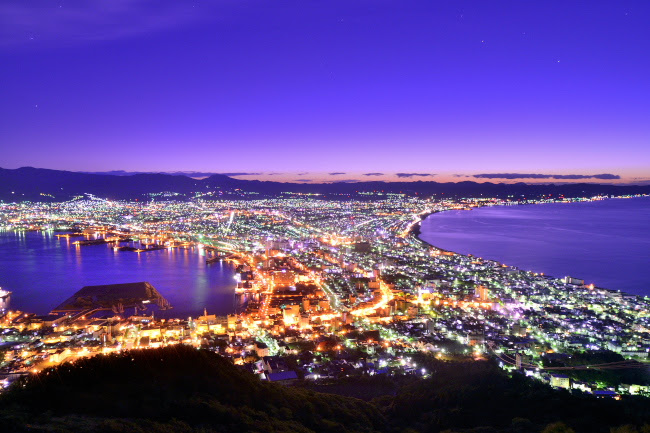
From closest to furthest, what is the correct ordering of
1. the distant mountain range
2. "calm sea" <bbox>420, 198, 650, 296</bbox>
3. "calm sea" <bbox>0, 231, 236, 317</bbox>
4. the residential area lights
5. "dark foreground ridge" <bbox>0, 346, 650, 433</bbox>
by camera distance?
"dark foreground ridge" <bbox>0, 346, 650, 433</bbox>
the residential area lights
"calm sea" <bbox>0, 231, 236, 317</bbox>
"calm sea" <bbox>420, 198, 650, 296</bbox>
the distant mountain range

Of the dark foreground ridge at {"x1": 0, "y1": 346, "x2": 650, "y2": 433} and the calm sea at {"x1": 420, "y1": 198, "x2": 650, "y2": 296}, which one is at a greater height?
the dark foreground ridge at {"x1": 0, "y1": 346, "x2": 650, "y2": 433}

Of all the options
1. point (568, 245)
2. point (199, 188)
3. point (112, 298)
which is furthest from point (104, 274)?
point (199, 188)

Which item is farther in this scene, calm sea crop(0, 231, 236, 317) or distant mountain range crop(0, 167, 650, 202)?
distant mountain range crop(0, 167, 650, 202)

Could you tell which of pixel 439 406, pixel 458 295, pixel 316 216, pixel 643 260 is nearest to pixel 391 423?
pixel 439 406

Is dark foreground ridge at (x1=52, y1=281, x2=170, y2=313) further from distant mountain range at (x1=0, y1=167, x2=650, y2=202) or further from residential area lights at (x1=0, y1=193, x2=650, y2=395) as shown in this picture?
distant mountain range at (x1=0, y1=167, x2=650, y2=202)

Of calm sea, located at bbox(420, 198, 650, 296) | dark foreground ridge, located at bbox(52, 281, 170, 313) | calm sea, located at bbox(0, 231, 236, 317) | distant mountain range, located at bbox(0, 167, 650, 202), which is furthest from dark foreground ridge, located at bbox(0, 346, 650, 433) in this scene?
distant mountain range, located at bbox(0, 167, 650, 202)

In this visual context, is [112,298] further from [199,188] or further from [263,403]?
[199,188]

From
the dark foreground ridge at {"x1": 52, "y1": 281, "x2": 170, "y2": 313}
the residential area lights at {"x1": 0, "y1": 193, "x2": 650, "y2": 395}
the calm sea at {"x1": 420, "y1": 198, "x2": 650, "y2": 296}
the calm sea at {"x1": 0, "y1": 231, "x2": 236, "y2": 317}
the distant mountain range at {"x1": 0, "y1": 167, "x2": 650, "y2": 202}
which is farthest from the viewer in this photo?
the distant mountain range at {"x1": 0, "y1": 167, "x2": 650, "y2": 202}

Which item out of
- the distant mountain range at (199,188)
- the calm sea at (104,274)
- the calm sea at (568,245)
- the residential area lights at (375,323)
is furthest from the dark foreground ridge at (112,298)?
the distant mountain range at (199,188)
